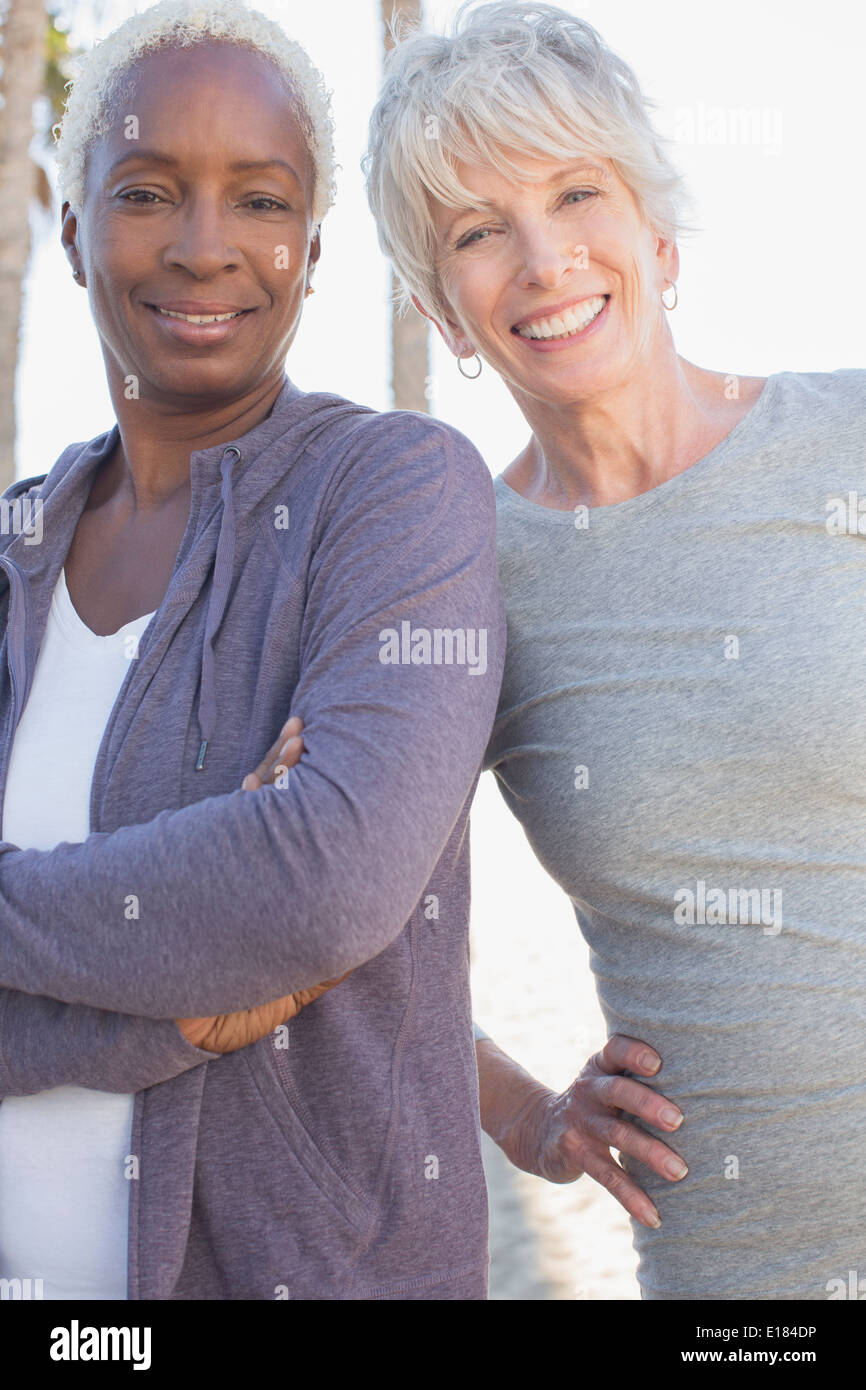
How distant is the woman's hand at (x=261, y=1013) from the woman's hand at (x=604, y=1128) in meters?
0.65

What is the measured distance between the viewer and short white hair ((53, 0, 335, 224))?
193 centimetres

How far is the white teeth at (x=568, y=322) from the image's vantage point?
85.7 inches

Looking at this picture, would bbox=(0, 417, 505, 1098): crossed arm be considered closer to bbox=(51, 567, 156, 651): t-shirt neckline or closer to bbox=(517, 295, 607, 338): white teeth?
bbox=(51, 567, 156, 651): t-shirt neckline

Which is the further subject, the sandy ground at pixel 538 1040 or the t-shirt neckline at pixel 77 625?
the sandy ground at pixel 538 1040

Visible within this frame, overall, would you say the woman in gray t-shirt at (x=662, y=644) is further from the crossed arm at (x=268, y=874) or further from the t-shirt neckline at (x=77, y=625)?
the t-shirt neckline at (x=77, y=625)

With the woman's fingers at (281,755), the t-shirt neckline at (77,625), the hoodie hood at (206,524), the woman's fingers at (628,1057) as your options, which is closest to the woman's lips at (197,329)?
the hoodie hood at (206,524)

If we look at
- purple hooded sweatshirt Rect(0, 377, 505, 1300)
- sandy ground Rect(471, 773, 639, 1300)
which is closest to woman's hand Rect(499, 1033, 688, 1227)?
purple hooded sweatshirt Rect(0, 377, 505, 1300)

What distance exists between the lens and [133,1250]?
5.19ft

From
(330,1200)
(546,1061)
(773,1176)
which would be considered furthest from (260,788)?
(546,1061)

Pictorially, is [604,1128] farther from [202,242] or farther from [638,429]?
[202,242]

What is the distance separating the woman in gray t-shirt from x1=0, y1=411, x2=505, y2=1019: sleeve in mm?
455

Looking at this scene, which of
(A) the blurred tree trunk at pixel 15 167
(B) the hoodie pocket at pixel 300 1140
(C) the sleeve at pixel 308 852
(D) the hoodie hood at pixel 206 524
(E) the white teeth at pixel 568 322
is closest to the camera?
(C) the sleeve at pixel 308 852

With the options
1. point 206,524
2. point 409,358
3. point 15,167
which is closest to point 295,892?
point 206,524
